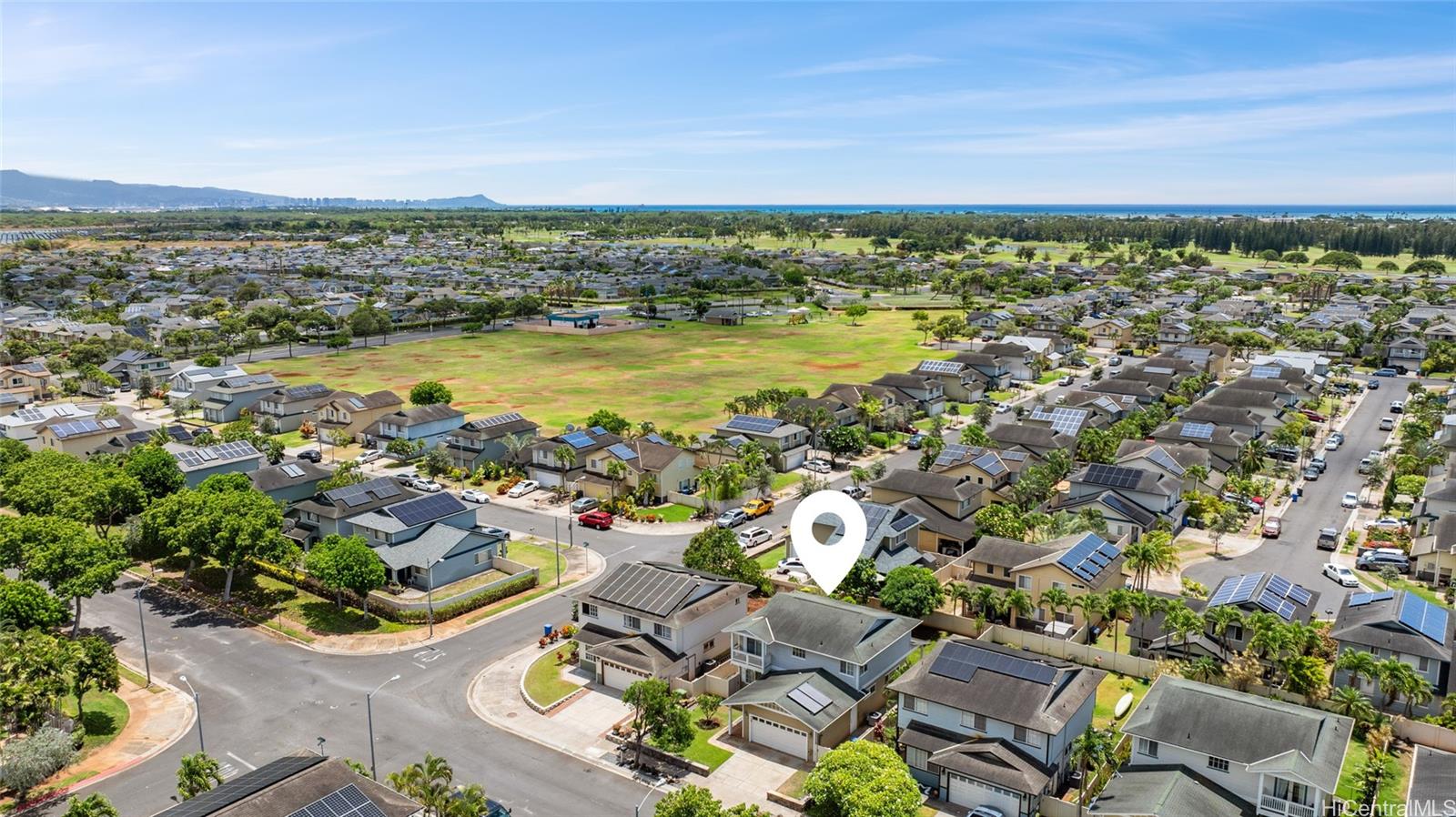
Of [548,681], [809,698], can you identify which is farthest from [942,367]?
[809,698]

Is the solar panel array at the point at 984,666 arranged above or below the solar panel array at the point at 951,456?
below

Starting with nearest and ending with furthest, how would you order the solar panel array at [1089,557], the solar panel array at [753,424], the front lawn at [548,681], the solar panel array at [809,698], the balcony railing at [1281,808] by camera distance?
the balcony railing at [1281,808] < the solar panel array at [809,698] < the front lawn at [548,681] < the solar panel array at [1089,557] < the solar panel array at [753,424]

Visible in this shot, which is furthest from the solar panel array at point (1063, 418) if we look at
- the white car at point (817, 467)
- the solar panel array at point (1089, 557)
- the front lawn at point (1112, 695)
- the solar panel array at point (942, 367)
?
the front lawn at point (1112, 695)

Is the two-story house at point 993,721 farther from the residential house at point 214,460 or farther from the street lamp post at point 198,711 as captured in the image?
the residential house at point 214,460

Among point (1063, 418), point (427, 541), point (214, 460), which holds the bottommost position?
point (427, 541)

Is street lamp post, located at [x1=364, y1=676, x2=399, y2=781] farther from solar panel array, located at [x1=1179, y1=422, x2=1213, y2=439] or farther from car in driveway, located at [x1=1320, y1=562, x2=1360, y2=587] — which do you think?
solar panel array, located at [x1=1179, y1=422, x2=1213, y2=439]

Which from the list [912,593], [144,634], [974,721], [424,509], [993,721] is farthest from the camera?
[424,509]

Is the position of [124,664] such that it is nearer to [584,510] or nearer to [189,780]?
[189,780]

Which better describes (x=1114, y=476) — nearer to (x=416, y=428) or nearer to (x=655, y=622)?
(x=655, y=622)
